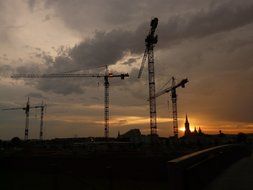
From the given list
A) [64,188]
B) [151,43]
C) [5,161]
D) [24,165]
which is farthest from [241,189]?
[151,43]

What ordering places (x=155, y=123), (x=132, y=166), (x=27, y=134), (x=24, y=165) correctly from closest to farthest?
(x=132, y=166) → (x=24, y=165) → (x=155, y=123) → (x=27, y=134)

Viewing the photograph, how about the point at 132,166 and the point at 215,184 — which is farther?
the point at 132,166

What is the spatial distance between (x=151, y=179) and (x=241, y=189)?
25546mm

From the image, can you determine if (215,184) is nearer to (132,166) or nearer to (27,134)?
(132,166)

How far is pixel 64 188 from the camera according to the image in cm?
2434

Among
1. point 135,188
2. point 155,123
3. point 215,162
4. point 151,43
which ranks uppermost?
point 151,43

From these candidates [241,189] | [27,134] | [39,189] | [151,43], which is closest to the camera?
[241,189]

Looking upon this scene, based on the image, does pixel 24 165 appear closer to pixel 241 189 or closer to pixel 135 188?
pixel 135 188

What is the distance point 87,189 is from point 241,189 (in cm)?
1566

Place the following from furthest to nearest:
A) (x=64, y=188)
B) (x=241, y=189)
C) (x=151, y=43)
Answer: (x=151, y=43) < (x=64, y=188) < (x=241, y=189)

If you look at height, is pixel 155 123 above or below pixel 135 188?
above

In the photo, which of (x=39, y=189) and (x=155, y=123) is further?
(x=155, y=123)

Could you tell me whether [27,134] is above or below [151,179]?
above

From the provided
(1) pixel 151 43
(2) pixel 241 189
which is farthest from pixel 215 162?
(1) pixel 151 43
